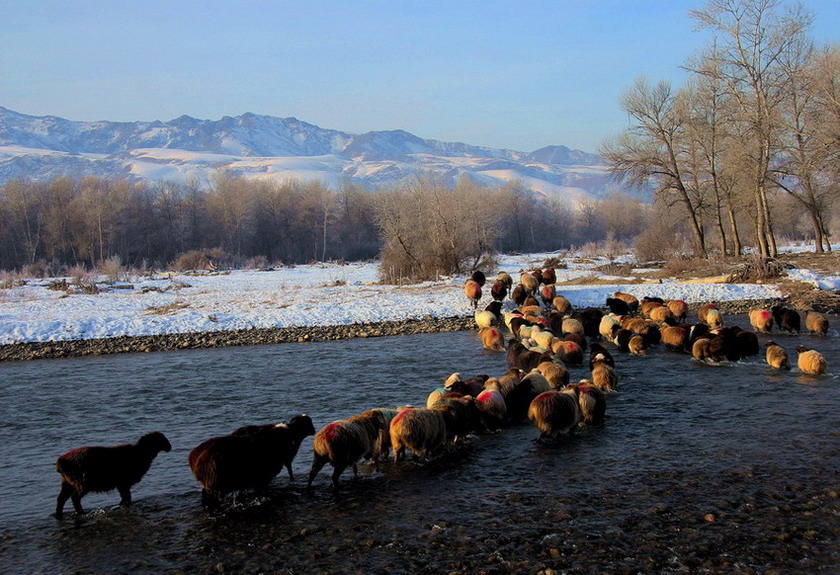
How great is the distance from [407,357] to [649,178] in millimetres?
29265

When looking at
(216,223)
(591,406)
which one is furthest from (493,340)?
(216,223)

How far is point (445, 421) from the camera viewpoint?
8984 mm

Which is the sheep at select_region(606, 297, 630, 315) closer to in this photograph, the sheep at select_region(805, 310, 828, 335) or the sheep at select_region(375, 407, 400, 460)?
the sheep at select_region(805, 310, 828, 335)

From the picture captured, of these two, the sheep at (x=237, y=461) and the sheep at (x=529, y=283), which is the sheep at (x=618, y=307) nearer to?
the sheep at (x=529, y=283)

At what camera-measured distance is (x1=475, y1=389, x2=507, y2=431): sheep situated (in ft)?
32.1

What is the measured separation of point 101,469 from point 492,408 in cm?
521

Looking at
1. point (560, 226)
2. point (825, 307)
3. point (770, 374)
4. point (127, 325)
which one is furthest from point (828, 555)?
point (560, 226)

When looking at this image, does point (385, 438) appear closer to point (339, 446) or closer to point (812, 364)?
point (339, 446)

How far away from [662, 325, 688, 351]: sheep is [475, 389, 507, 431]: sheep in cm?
712

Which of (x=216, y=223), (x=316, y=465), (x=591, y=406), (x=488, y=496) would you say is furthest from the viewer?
(x=216, y=223)

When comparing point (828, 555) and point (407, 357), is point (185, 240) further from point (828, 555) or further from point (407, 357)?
point (828, 555)

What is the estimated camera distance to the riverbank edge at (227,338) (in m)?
18.9

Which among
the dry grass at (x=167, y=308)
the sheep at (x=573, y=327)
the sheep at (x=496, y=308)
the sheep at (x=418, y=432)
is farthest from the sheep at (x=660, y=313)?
the dry grass at (x=167, y=308)

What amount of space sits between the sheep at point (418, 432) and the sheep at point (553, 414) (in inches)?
55.9
